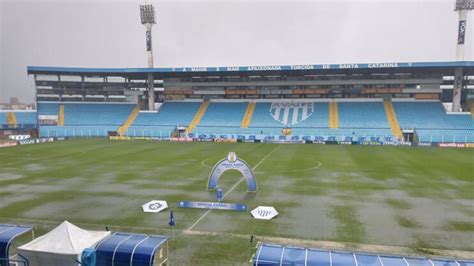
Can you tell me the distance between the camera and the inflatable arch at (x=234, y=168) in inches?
910

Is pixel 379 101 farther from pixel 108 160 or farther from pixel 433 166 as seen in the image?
pixel 108 160

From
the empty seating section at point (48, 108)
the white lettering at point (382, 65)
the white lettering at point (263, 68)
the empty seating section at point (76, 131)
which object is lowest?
the empty seating section at point (76, 131)

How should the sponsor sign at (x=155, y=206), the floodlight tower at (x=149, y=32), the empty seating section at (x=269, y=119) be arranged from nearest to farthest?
the sponsor sign at (x=155, y=206) → the empty seating section at (x=269, y=119) → the floodlight tower at (x=149, y=32)

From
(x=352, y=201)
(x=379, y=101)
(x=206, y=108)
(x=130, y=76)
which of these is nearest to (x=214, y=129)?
Result: (x=206, y=108)

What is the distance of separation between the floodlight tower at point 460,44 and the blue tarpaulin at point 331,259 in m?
62.1

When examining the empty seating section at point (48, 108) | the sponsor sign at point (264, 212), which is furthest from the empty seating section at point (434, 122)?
the empty seating section at point (48, 108)

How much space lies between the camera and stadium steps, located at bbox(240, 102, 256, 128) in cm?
6678

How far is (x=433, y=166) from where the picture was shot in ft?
110

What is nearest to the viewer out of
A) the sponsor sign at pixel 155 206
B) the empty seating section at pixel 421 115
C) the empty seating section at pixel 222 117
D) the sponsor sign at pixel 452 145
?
the sponsor sign at pixel 155 206

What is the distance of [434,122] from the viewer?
5944 cm

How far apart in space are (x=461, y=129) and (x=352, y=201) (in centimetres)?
4605

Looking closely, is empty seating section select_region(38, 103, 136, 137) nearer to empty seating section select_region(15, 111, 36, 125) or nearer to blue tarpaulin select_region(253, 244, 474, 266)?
empty seating section select_region(15, 111, 36, 125)

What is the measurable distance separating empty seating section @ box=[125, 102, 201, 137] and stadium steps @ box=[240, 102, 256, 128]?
11.1 metres

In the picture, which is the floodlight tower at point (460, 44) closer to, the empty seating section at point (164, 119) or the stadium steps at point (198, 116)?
the stadium steps at point (198, 116)
